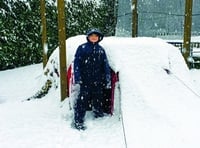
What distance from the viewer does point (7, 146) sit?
5707 millimetres

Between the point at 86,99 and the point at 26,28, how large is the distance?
9.18 metres

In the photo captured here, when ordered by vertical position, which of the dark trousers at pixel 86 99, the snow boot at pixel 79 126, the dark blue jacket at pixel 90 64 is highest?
the dark blue jacket at pixel 90 64

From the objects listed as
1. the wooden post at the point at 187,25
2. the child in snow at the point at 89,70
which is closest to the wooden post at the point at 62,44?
the child in snow at the point at 89,70

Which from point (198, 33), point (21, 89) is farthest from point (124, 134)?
point (198, 33)

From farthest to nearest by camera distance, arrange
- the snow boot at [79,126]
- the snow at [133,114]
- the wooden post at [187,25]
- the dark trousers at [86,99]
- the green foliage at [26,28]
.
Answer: the green foliage at [26,28], the wooden post at [187,25], the dark trousers at [86,99], the snow boot at [79,126], the snow at [133,114]

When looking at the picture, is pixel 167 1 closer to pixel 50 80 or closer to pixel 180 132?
pixel 50 80

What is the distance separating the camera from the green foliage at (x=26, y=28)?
46.4 ft

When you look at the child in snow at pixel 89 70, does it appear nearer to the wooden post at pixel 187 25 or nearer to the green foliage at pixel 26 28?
the wooden post at pixel 187 25

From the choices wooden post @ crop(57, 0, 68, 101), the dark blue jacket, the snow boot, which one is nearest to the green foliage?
wooden post @ crop(57, 0, 68, 101)

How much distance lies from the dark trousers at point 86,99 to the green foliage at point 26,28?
784 centimetres

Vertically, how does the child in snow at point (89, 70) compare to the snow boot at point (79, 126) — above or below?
above

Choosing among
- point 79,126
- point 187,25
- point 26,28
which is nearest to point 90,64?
point 79,126

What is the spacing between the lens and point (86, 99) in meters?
6.59

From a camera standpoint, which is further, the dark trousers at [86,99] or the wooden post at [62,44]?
the wooden post at [62,44]
